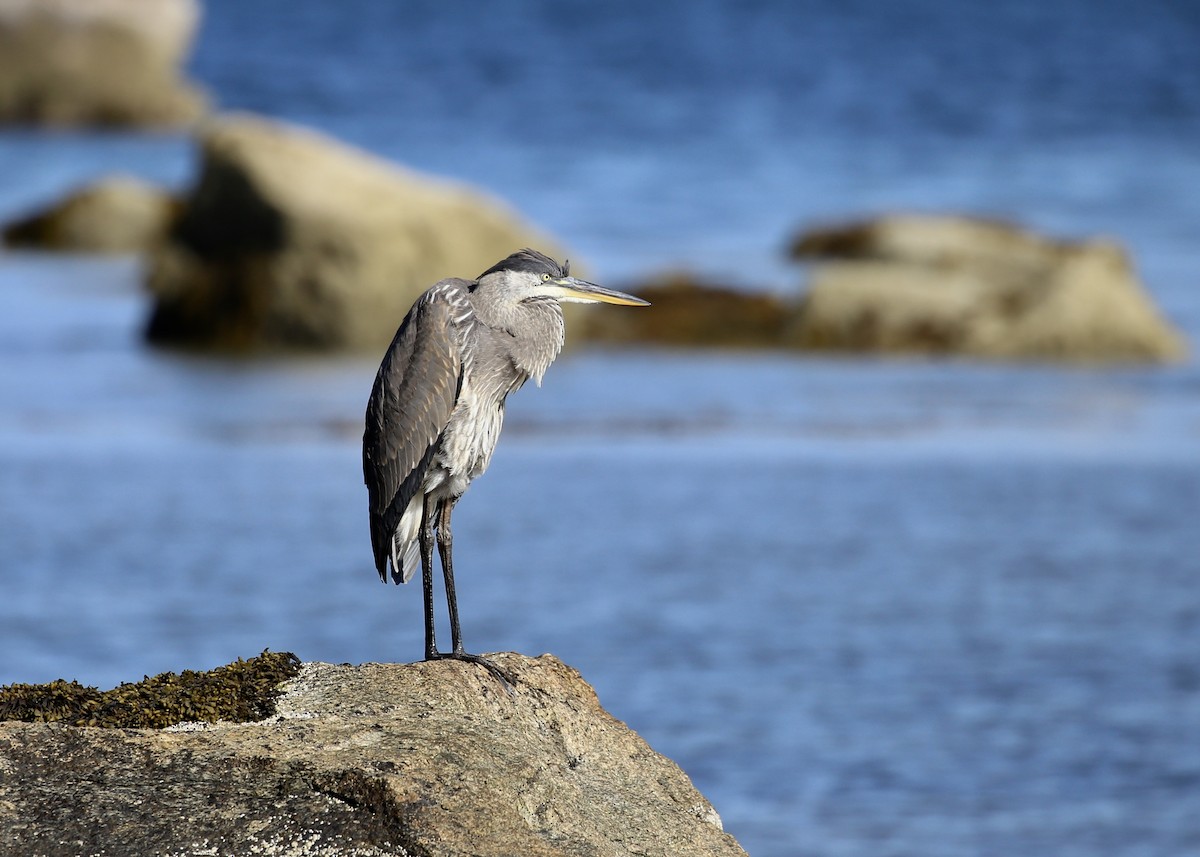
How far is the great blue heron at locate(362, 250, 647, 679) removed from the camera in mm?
6477

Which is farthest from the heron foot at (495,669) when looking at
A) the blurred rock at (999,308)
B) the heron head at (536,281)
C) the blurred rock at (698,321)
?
the blurred rock at (698,321)

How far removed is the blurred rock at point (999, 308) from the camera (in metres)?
26.0

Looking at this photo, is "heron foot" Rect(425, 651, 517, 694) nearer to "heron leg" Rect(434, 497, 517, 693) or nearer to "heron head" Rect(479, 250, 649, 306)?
"heron leg" Rect(434, 497, 517, 693)

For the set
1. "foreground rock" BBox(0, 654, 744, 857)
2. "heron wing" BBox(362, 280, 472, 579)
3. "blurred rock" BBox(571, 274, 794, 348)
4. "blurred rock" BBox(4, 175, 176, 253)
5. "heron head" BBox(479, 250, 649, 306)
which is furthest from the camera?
"blurred rock" BBox(4, 175, 176, 253)

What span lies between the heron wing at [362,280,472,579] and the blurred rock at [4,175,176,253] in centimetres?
3507

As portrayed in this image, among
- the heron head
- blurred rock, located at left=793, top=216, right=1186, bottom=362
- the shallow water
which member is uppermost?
blurred rock, located at left=793, top=216, right=1186, bottom=362

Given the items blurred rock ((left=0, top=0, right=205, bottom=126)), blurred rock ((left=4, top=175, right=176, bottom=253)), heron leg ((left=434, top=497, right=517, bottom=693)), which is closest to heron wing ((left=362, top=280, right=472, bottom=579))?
heron leg ((left=434, top=497, right=517, bottom=693))

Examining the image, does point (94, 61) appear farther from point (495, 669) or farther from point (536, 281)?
point (495, 669)

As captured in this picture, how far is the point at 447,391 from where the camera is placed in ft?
21.3

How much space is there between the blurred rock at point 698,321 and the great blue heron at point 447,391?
68.3 ft

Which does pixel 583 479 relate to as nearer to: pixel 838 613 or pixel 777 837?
pixel 838 613

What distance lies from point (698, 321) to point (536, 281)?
2204cm

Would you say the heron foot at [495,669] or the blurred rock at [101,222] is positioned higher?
the blurred rock at [101,222]

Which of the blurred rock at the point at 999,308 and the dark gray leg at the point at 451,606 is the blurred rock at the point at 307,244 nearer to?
the blurred rock at the point at 999,308
